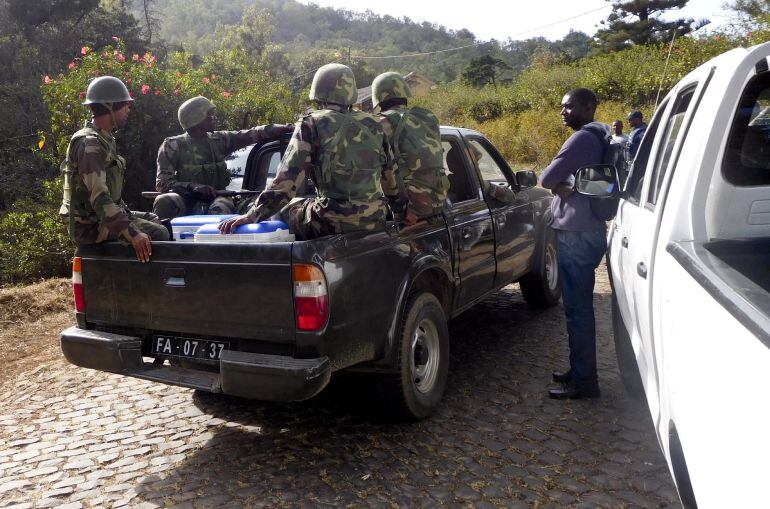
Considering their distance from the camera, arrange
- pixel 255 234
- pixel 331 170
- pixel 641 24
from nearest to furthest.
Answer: pixel 255 234
pixel 331 170
pixel 641 24

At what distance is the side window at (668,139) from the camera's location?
10.6 ft

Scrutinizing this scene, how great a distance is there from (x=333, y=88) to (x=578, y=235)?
5.83 ft

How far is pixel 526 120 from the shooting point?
91.1ft

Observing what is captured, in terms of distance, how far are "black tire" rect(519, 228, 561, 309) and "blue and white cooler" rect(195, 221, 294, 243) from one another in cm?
328

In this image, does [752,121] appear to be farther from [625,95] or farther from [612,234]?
[625,95]

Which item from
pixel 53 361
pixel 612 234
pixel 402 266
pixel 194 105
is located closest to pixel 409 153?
pixel 402 266

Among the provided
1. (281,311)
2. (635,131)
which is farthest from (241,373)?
(635,131)

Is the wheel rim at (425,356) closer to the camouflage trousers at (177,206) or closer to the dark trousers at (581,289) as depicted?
the dark trousers at (581,289)

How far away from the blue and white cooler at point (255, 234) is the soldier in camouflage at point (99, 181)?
457mm

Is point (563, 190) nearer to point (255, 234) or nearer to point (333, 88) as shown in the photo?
point (333, 88)

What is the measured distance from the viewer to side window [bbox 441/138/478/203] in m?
5.16

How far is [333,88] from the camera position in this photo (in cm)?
388

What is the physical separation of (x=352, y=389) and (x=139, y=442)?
143 centimetres

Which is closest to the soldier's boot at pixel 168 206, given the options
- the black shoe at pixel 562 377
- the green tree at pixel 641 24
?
the black shoe at pixel 562 377
